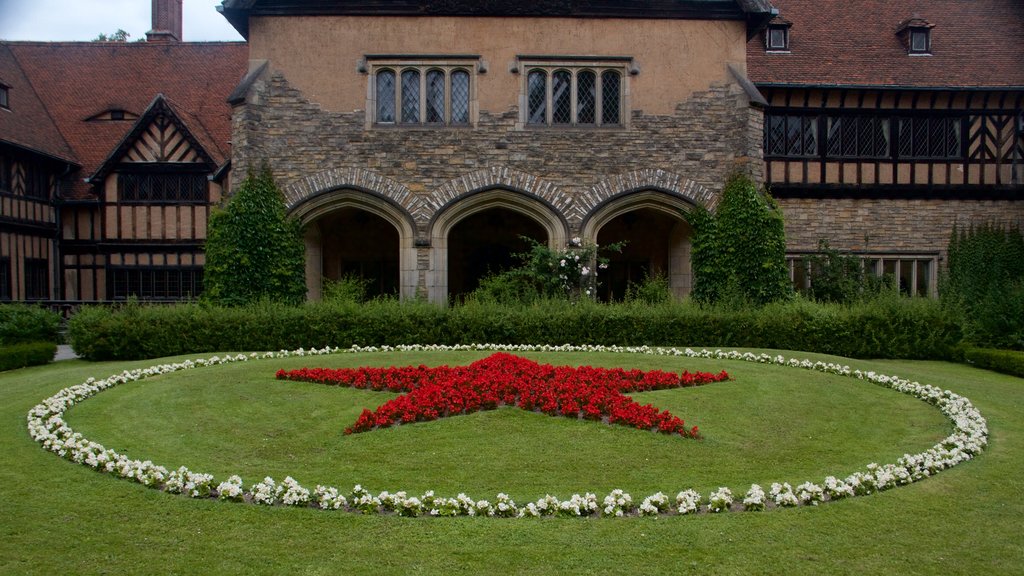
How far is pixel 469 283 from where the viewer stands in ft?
71.8

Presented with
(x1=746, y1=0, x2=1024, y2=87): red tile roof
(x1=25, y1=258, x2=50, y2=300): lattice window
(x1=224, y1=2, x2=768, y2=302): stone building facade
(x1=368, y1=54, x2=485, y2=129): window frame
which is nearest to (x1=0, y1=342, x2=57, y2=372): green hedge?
(x1=224, y1=2, x2=768, y2=302): stone building facade

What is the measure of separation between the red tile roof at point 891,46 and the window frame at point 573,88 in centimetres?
465

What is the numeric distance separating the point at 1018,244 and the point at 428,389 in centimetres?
1878

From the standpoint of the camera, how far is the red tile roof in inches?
821

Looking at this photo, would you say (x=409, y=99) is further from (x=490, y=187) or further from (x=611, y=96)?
(x=611, y=96)

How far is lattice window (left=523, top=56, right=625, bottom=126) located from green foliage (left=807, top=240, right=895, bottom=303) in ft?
21.2

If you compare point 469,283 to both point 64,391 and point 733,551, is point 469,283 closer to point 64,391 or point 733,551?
point 64,391

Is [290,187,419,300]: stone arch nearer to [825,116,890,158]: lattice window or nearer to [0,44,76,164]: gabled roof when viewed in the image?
[0,44,76,164]: gabled roof

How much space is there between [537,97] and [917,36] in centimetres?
1151

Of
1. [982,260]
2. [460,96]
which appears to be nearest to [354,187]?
[460,96]

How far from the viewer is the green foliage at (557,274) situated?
16875 millimetres

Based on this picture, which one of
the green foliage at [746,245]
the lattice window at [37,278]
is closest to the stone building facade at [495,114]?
the green foliage at [746,245]

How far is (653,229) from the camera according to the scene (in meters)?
21.3

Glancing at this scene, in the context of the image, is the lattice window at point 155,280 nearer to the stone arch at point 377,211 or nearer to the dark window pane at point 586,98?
the stone arch at point 377,211
